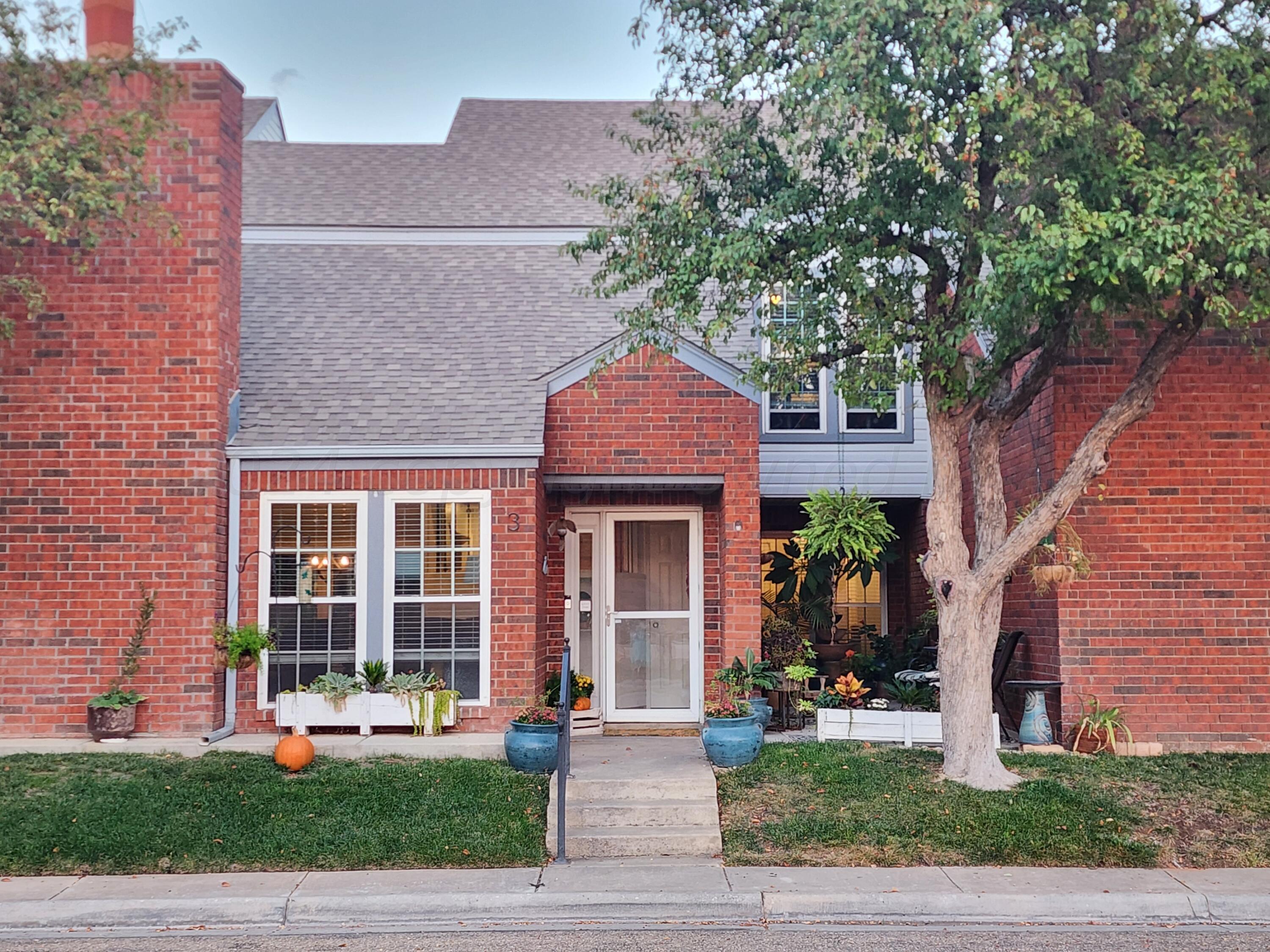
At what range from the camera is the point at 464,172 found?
16172 millimetres

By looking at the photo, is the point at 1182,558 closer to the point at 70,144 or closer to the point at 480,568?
the point at 480,568

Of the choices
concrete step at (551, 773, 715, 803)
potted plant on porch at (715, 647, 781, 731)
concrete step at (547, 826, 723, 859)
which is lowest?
concrete step at (547, 826, 723, 859)

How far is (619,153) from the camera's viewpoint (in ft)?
53.4

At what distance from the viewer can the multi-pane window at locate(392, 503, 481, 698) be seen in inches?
409

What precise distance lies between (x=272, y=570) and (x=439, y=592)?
1.63 meters

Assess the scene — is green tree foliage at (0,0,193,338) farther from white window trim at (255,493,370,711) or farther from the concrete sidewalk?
the concrete sidewalk

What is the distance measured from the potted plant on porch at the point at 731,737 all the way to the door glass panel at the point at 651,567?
2.63m

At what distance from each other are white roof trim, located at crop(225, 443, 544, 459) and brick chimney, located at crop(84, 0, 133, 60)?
13.5ft

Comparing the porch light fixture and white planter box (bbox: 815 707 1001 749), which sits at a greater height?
the porch light fixture

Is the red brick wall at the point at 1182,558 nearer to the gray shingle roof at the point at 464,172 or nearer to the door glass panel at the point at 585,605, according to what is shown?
the door glass panel at the point at 585,605

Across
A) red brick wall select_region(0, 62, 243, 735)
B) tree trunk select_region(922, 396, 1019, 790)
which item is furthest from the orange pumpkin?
tree trunk select_region(922, 396, 1019, 790)

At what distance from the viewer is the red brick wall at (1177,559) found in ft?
32.7

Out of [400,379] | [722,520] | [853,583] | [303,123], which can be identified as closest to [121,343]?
[400,379]

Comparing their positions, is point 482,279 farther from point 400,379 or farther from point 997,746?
point 997,746
